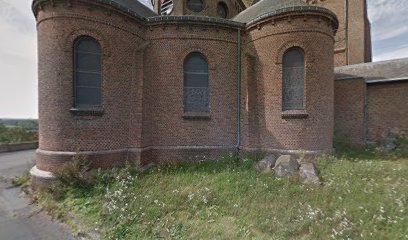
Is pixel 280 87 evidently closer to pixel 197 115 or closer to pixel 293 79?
pixel 293 79

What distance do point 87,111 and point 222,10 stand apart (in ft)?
41.3

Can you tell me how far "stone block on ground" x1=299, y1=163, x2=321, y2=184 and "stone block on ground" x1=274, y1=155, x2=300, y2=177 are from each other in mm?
245

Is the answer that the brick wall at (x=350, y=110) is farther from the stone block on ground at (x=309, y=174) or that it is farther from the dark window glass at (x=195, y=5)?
the dark window glass at (x=195, y=5)

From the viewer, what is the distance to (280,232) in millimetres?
5262

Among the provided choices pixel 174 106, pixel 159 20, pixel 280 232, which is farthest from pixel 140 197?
pixel 159 20

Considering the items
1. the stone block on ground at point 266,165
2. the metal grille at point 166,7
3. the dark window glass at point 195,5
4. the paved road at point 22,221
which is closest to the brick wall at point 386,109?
the stone block on ground at point 266,165

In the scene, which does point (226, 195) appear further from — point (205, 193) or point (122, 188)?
point (122, 188)

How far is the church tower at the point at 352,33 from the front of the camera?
1966cm

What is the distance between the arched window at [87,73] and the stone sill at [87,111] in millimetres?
213

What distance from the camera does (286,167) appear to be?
8.76 m

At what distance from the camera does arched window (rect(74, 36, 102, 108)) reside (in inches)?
357

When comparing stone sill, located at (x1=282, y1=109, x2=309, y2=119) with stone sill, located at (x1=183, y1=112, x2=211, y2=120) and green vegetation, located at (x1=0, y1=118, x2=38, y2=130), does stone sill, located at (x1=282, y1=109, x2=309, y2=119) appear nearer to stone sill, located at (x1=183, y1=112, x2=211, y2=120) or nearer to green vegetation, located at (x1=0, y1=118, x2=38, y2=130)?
stone sill, located at (x1=183, y1=112, x2=211, y2=120)

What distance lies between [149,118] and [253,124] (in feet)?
15.3

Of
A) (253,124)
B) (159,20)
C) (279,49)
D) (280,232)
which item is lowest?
(280,232)
